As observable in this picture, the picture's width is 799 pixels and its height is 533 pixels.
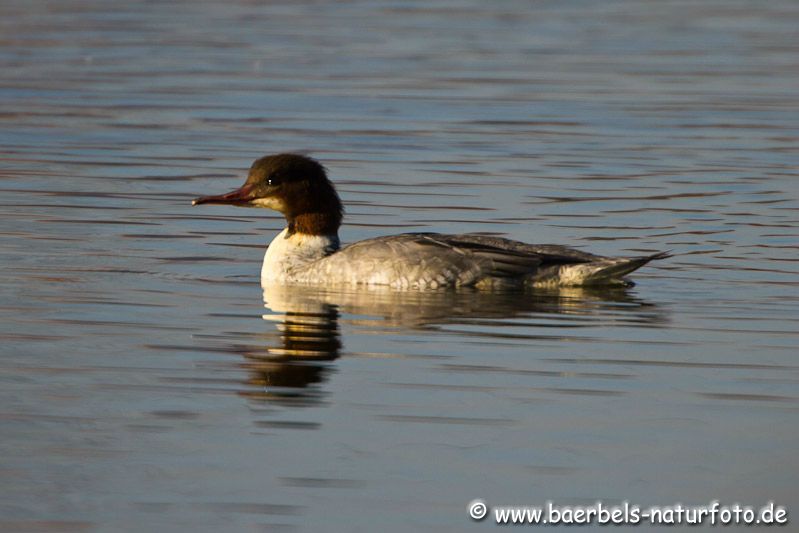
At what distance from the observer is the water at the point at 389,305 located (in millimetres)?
7984

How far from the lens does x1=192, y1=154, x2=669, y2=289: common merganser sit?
12531 mm

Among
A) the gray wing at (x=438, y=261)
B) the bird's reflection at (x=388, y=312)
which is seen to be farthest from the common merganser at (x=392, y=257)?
the bird's reflection at (x=388, y=312)

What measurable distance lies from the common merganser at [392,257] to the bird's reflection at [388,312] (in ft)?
0.34

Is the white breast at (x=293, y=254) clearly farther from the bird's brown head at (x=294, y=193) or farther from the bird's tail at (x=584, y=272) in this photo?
the bird's tail at (x=584, y=272)

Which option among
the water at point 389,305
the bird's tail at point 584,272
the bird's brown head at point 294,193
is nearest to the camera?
the water at point 389,305

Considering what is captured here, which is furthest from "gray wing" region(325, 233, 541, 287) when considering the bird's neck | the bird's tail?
the bird's neck

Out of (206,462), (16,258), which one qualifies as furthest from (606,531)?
(16,258)

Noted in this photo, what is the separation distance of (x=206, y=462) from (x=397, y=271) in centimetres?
464

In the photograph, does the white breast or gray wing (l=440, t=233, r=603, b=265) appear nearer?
gray wing (l=440, t=233, r=603, b=265)

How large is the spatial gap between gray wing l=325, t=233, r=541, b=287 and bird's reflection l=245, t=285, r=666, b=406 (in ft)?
0.37

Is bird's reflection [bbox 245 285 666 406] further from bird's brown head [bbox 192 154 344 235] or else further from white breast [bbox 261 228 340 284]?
bird's brown head [bbox 192 154 344 235]

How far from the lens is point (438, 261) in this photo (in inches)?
495

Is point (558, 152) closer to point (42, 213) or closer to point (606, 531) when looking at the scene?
point (42, 213)

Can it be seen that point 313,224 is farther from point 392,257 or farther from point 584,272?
point 584,272
